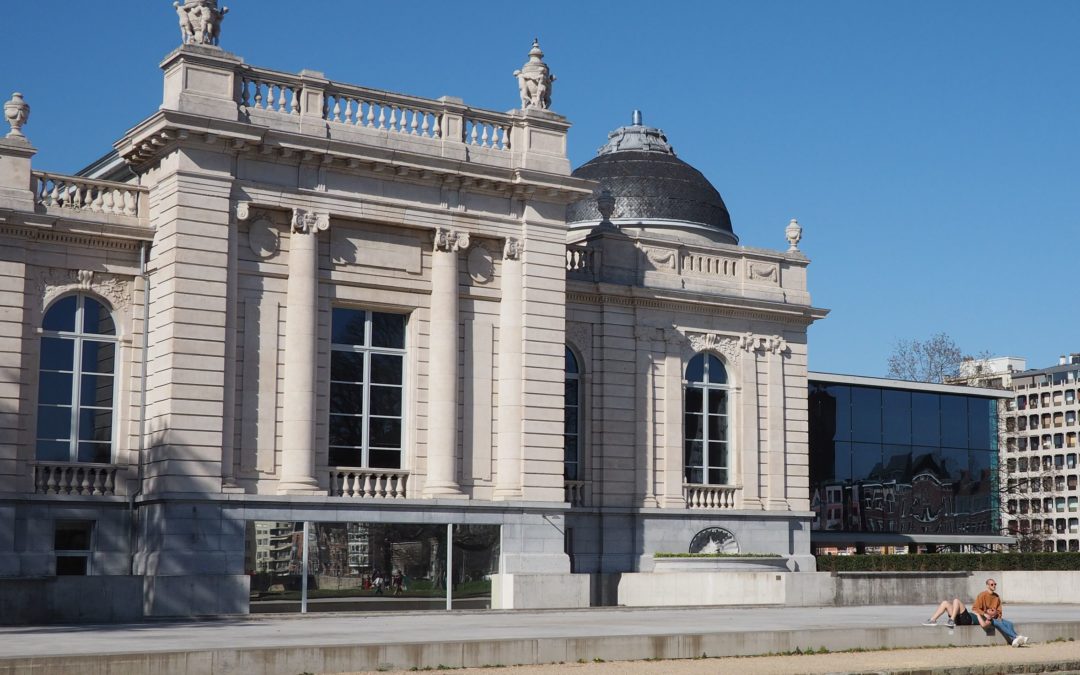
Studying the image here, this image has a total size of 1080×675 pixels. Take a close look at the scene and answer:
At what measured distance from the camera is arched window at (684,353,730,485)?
44562mm

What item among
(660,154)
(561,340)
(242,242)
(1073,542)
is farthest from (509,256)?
(1073,542)

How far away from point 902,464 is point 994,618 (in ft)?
93.6

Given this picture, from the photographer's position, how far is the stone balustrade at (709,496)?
144ft

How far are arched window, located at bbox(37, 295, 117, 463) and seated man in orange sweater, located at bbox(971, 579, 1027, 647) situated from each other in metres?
19.6

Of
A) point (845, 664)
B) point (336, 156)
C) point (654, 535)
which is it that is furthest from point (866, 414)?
point (845, 664)

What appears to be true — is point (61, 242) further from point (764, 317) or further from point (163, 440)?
point (764, 317)

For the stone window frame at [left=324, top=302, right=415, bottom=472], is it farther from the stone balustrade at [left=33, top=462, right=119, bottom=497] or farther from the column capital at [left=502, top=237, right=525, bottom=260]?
the stone balustrade at [left=33, top=462, right=119, bottom=497]

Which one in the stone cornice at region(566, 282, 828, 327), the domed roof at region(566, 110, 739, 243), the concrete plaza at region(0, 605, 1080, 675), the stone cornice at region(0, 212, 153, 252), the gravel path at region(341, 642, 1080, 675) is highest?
the domed roof at region(566, 110, 739, 243)

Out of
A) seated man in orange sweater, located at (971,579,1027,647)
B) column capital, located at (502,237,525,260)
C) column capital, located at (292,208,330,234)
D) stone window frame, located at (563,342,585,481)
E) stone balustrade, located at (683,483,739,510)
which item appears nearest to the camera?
seated man in orange sweater, located at (971,579,1027,647)

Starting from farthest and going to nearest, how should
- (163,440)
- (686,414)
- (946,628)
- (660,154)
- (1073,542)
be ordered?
(1073,542)
(660,154)
(686,414)
(163,440)
(946,628)

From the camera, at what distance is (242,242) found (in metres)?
35.7

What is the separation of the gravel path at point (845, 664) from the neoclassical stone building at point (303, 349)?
1148 centimetres

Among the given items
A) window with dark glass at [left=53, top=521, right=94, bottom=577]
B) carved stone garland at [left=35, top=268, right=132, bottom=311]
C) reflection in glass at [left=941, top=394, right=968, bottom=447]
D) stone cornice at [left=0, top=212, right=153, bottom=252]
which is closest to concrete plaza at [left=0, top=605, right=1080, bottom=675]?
window with dark glass at [left=53, top=521, right=94, bottom=577]

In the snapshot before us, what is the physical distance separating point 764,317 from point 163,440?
19355mm
